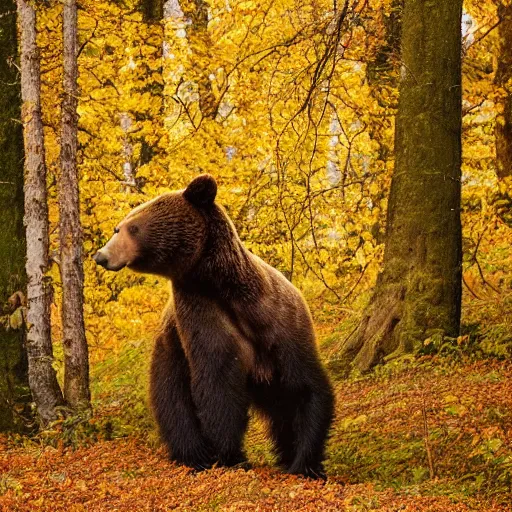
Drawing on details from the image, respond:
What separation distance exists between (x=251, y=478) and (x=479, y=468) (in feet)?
4.80

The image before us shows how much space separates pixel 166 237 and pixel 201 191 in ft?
1.32

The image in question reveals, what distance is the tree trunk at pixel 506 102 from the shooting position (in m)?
11.4

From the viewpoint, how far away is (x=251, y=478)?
5094 mm

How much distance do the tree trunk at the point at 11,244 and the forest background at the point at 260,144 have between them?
1.51m

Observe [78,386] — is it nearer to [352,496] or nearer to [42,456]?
[42,456]

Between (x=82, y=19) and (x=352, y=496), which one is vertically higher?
(x=82, y=19)

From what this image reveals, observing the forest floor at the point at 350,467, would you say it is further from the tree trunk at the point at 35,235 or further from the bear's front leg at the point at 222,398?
the tree trunk at the point at 35,235

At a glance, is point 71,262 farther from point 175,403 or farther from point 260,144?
point 260,144

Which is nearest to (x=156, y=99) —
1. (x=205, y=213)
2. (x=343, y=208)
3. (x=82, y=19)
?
(x=82, y=19)

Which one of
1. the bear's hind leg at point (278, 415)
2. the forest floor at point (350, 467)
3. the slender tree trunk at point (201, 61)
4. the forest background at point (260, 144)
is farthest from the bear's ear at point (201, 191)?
the slender tree trunk at point (201, 61)

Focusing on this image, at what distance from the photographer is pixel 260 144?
43.9ft

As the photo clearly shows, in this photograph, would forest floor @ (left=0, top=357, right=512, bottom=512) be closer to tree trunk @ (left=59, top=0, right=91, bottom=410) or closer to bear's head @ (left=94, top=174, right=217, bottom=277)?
tree trunk @ (left=59, top=0, right=91, bottom=410)

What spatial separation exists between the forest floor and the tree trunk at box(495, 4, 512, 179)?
4.40 meters

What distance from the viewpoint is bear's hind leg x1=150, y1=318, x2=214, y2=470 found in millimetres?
5957
